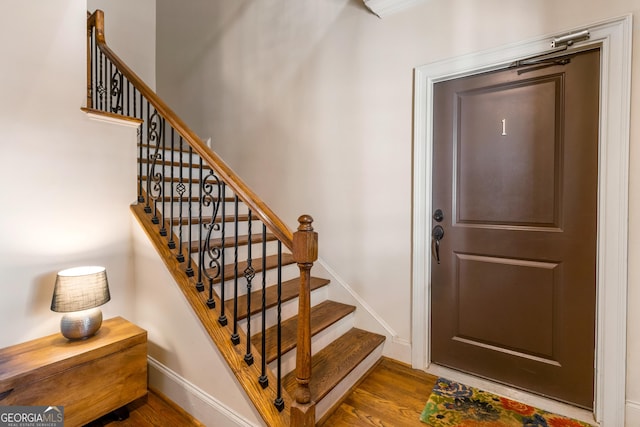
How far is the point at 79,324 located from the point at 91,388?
33cm

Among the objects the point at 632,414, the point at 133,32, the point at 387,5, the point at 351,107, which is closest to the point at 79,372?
the point at 351,107

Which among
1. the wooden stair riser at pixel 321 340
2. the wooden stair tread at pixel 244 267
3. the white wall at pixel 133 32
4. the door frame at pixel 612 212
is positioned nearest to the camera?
the door frame at pixel 612 212

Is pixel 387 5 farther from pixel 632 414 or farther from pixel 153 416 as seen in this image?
pixel 153 416

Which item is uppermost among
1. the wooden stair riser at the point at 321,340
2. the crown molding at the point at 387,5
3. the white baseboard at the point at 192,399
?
the crown molding at the point at 387,5

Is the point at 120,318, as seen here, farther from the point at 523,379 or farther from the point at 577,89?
the point at 577,89

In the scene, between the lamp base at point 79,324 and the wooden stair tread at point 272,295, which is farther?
the wooden stair tread at point 272,295

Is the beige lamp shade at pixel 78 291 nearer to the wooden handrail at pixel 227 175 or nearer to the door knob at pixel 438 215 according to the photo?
the wooden handrail at pixel 227 175

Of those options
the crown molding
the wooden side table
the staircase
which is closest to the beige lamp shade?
the wooden side table

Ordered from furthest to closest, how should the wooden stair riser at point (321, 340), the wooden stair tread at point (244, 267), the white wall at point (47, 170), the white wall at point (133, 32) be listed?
1. the white wall at point (133, 32)
2. the wooden stair tread at point (244, 267)
3. the wooden stair riser at point (321, 340)
4. the white wall at point (47, 170)

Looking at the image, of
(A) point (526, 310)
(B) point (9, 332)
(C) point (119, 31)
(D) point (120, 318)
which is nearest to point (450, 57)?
(A) point (526, 310)

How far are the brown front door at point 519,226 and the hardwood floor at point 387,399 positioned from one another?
250 millimetres

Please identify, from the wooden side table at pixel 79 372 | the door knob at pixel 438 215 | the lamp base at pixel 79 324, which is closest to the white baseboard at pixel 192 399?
the wooden side table at pixel 79 372

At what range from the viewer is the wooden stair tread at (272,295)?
1.75 meters

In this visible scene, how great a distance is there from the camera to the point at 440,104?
2.03m
